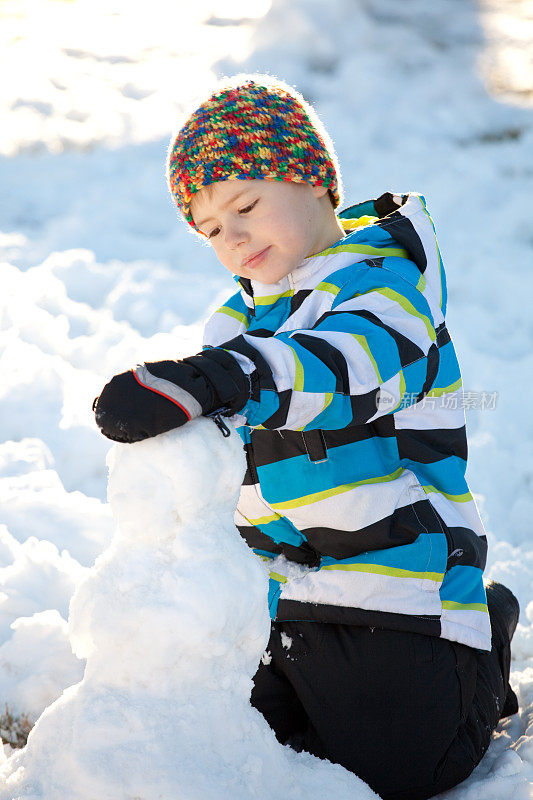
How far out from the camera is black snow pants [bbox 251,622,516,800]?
146 cm

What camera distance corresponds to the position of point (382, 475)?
5.05 ft

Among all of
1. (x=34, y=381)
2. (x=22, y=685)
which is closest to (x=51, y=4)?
(x=34, y=381)

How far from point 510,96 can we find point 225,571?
164 inches

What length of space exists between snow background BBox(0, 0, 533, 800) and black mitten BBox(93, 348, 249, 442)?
0.89 m

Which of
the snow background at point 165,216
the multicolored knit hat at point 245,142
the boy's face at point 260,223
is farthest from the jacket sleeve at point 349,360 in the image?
the snow background at point 165,216

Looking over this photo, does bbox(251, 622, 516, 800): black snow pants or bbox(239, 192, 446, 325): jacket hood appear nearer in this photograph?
bbox(251, 622, 516, 800): black snow pants

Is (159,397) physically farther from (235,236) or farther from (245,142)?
(245,142)

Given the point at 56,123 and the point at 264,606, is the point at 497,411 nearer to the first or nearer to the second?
the point at 264,606

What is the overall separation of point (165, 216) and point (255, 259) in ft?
7.80

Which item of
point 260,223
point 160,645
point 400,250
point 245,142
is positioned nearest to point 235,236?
point 260,223

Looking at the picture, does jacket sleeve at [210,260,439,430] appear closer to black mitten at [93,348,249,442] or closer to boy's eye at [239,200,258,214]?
black mitten at [93,348,249,442]

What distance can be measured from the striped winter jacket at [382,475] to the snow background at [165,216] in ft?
1.14

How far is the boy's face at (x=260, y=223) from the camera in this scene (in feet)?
5.11

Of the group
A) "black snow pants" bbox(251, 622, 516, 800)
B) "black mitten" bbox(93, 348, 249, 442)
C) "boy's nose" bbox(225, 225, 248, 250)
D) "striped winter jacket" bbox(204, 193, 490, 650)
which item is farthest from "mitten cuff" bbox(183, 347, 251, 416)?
"black snow pants" bbox(251, 622, 516, 800)
